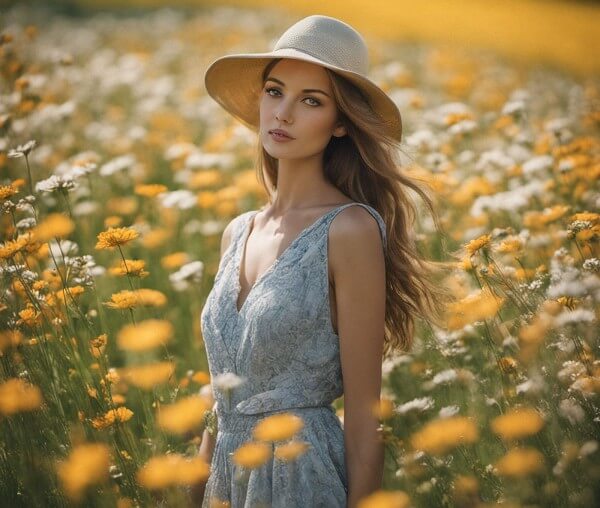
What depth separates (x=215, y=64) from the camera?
2375 mm

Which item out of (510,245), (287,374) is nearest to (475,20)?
(510,245)

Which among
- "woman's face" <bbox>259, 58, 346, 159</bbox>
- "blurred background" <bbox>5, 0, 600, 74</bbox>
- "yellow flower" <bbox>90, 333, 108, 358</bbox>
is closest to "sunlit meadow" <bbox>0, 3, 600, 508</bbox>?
"yellow flower" <bbox>90, 333, 108, 358</bbox>

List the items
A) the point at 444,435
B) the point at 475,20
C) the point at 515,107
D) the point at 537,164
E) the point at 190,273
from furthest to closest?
the point at 475,20, the point at 515,107, the point at 537,164, the point at 190,273, the point at 444,435

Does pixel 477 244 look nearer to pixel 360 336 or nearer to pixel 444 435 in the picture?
pixel 360 336

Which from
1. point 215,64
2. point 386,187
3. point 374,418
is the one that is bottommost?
point 374,418

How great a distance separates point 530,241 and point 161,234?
1.67m

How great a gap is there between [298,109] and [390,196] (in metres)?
0.41

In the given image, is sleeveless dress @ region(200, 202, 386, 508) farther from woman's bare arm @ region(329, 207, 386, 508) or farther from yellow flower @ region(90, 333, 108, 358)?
yellow flower @ region(90, 333, 108, 358)

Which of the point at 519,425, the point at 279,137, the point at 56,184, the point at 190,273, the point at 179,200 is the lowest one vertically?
the point at 179,200

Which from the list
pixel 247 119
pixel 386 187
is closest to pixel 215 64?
pixel 247 119

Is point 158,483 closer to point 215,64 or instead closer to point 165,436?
point 165,436

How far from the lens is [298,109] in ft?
6.81

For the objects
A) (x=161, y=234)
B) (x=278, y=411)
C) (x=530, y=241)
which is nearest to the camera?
(x=278, y=411)

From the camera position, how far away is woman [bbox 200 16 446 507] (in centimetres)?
195
